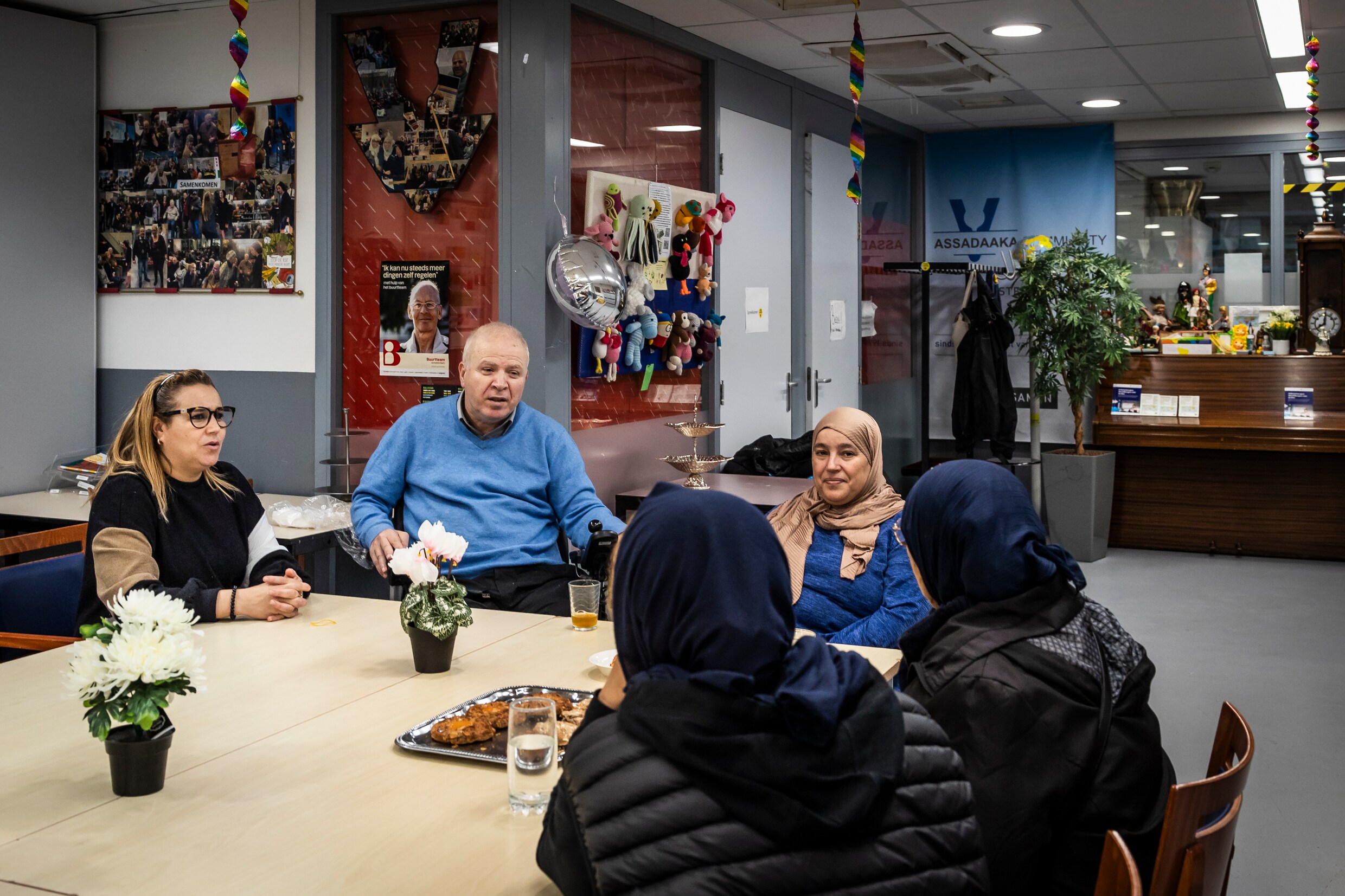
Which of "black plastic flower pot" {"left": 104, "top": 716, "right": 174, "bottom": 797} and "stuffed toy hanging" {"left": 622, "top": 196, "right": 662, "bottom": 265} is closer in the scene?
"black plastic flower pot" {"left": 104, "top": 716, "right": 174, "bottom": 797}

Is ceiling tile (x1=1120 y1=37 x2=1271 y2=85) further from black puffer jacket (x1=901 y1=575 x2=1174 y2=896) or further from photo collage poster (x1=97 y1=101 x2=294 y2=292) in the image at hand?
black puffer jacket (x1=901 y1=575 x2=1174 y2=896)

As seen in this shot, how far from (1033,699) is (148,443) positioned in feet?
7.09

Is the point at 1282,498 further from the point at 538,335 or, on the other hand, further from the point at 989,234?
the point at 538,335

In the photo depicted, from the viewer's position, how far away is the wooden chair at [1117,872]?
1.31 metres

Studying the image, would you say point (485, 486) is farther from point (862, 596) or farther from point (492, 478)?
point (862, 596)

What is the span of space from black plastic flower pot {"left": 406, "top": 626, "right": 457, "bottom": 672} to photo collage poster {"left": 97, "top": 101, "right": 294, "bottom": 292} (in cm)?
299

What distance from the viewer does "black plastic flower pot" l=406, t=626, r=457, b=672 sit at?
238 centimetres

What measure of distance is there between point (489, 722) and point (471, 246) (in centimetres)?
305

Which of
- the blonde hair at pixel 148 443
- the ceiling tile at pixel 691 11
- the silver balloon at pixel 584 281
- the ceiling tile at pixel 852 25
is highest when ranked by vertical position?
the ceiling tile at pixel 852 25

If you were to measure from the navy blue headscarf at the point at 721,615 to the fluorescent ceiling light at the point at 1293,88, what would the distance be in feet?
21.6

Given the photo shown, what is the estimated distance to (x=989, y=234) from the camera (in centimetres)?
871

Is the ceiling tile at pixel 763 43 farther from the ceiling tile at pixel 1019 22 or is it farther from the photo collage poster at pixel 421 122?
the photo collage poster at pixel 421 122

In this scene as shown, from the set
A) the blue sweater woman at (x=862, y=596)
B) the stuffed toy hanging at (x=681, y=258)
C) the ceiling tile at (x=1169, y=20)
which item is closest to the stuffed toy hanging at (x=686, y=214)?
the stuffed toy hanging at (x=681, y=258)

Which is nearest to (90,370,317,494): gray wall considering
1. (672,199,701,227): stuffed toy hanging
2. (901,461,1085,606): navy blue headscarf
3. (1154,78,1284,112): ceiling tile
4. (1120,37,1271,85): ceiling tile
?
(672,199,701,227): stuffed toy hanging
